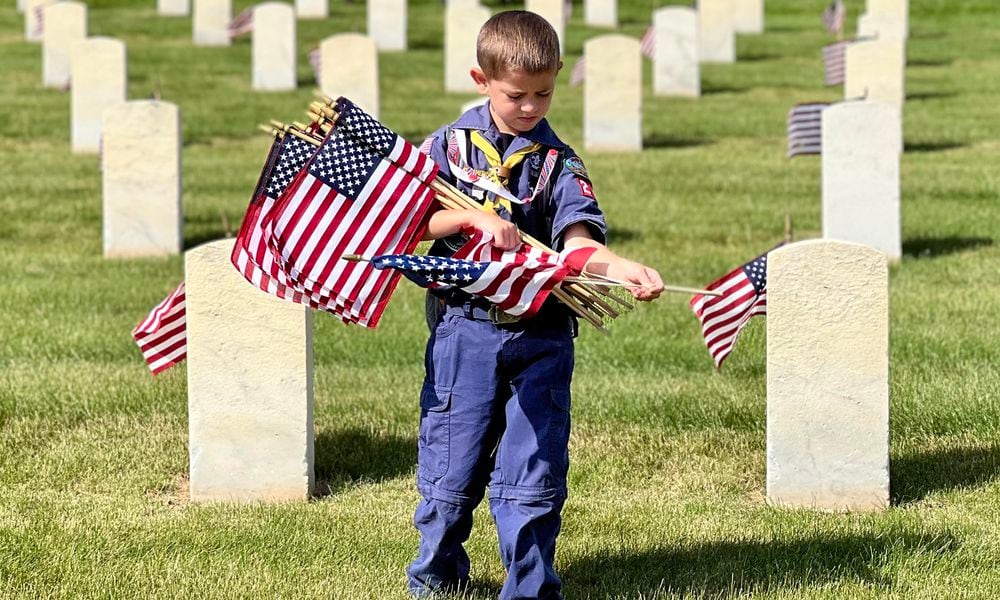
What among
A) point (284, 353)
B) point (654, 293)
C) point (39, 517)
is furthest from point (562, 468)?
point (39, 517)

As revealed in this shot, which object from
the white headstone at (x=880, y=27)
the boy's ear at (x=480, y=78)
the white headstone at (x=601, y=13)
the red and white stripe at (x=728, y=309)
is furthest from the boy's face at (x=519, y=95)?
the white headstone at (x=601, y=13)

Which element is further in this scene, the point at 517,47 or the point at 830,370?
the point at 830,370

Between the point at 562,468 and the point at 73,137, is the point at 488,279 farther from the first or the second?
the point at 73,137

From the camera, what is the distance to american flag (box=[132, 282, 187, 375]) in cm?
650

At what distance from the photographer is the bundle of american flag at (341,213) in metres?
4.43

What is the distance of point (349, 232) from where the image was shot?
15.0 ft

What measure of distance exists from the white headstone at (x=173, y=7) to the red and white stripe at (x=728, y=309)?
22.8 m

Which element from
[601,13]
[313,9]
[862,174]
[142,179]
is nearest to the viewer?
[862,174]

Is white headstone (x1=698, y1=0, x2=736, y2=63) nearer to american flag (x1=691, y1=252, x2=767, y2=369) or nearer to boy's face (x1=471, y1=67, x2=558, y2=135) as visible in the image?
american flag (x1=691, y1=252, x2=767, y2=369)

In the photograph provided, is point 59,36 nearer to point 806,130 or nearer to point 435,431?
point 806,130

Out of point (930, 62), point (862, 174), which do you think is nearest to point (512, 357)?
point (862, 174)

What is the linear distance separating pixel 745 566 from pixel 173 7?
24691mm

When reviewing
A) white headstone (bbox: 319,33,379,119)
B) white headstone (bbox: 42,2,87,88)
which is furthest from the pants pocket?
white headstone (bbox: 42,2,87,88)

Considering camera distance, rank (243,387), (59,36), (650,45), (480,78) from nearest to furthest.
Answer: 1. (480,78)
2. (243,387)
3. (650,45)
4. (59,36)
